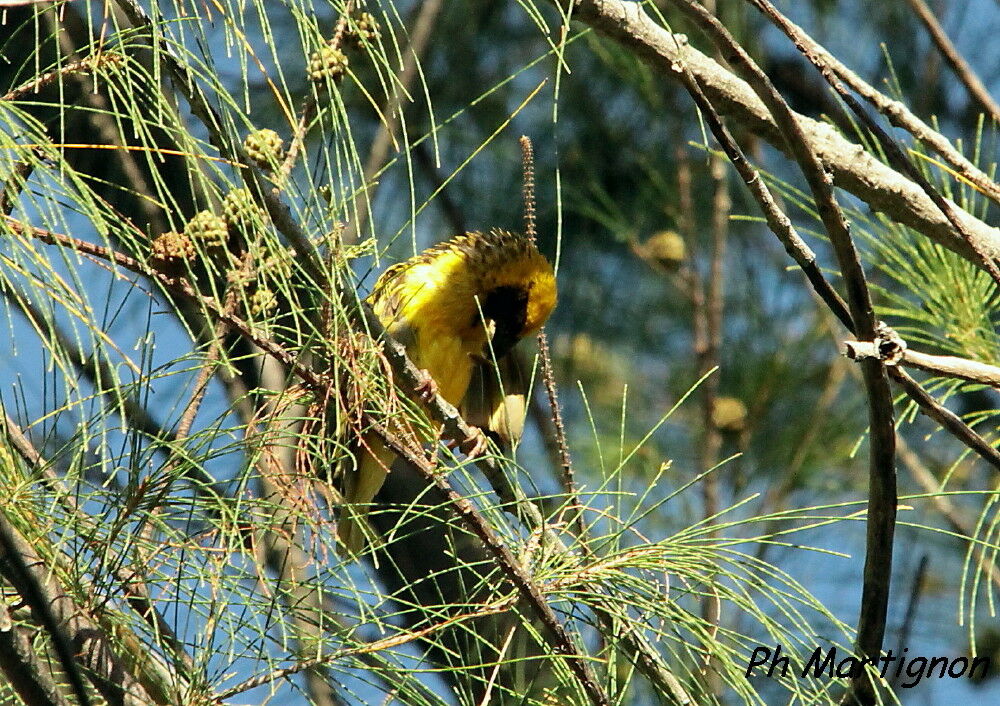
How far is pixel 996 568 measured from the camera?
4562mm

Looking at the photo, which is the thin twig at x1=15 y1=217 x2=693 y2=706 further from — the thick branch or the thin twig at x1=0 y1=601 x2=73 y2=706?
the thick branch

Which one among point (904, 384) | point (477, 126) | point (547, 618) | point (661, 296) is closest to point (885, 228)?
point (904, 384)

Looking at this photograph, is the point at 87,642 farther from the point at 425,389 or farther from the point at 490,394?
the point at 490,394

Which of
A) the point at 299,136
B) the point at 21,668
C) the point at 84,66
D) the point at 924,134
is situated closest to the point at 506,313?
the point at 924,134

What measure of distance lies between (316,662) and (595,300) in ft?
12.3

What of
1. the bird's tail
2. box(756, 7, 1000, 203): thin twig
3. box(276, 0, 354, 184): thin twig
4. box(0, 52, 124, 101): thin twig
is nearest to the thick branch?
box(756, 7, 1000, 203): thin twig

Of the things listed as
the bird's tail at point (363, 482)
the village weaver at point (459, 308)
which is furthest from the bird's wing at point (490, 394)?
the bird's tail at point (363, 482)

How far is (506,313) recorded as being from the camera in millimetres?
3078

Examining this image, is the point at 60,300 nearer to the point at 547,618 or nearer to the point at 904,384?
the point at 547,618

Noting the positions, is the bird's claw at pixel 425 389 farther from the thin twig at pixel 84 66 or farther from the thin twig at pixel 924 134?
the thin twig at pixel 924 134

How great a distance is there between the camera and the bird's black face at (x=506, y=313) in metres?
3.06

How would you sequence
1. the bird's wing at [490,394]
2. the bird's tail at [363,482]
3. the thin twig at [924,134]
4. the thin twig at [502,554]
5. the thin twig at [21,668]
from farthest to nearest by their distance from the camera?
the bird's wing at [490,394], the bird's tail at [363,482], the thin twig at [924,134], the thin twig at [502,554], the thin twig at [21,668]

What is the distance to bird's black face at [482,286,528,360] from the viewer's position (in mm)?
3057

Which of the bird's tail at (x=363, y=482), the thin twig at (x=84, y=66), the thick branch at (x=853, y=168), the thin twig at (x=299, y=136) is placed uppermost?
the thin twig at (x=84, y=66)
